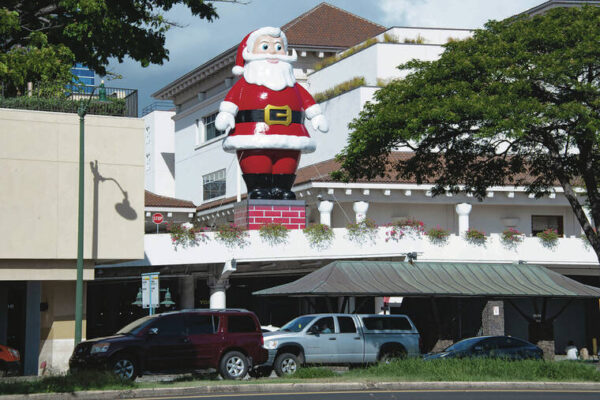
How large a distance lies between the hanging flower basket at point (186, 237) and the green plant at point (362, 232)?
5.41m

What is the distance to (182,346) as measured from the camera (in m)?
21.5

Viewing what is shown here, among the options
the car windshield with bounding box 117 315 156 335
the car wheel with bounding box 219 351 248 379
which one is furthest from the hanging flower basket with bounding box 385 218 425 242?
the car windshield with bounding box 117 315 156 335

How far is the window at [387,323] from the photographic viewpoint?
2547cm

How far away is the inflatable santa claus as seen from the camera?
33.4 m

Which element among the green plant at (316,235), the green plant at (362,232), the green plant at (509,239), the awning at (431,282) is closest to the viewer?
the awning at (431,282)

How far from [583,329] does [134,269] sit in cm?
2219

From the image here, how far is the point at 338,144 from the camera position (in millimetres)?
45594

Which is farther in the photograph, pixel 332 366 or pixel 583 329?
pixel 583 329

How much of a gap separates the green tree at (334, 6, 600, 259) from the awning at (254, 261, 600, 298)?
3.60 meters

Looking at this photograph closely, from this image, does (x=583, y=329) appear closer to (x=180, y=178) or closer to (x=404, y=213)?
(x=404, y=213)

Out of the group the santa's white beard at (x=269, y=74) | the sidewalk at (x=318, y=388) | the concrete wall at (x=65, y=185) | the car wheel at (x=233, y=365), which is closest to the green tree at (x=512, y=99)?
the santa's white beard at (x=269, y=74)

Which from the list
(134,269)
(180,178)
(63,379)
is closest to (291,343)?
(63,379)

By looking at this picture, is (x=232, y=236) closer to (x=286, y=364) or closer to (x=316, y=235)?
(x=316, y=235)

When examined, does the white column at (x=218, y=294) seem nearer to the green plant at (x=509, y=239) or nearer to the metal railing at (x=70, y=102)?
the metal railing at (x=70, y=102)
